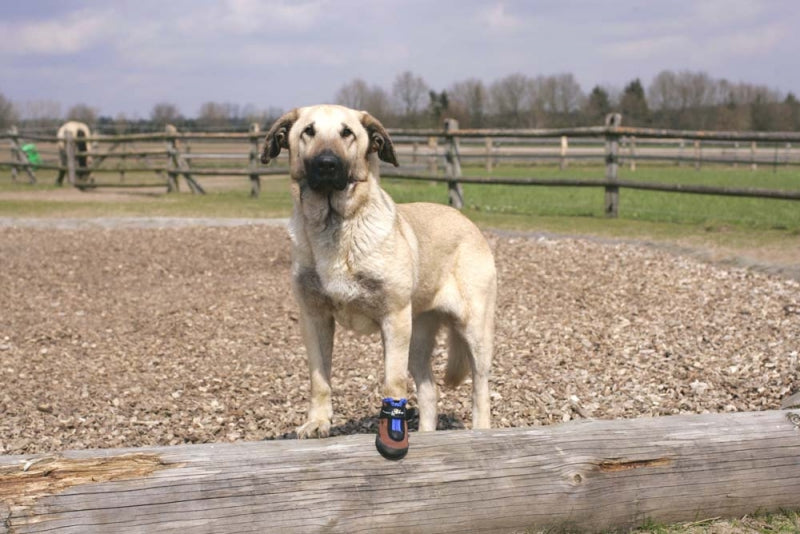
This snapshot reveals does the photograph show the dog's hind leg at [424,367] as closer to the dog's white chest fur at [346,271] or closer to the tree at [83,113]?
the dog's white chest fur at [346,271]

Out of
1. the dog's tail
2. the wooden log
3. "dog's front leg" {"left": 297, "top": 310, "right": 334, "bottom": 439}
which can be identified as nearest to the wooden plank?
the dog's tail

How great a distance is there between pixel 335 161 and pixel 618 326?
4601 millimetres

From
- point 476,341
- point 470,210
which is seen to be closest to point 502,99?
point 470,210

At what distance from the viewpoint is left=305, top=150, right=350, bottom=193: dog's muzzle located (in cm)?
377

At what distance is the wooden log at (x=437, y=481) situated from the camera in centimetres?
304

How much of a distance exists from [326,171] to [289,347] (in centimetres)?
365

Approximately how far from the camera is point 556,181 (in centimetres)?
1639

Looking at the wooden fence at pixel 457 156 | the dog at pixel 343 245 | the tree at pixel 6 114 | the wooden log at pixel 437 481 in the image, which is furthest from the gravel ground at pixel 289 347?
the tree at pixel 6 114

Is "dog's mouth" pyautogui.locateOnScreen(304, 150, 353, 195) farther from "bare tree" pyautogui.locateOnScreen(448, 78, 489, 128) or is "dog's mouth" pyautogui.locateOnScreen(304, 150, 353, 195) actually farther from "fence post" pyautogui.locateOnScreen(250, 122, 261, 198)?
"bare tree" pyautogui.locateOnScreen(448, 78, 489, 128)

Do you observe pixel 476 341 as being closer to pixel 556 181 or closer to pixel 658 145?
pixel 556 181

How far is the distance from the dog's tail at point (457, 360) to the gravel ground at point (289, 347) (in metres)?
0.53

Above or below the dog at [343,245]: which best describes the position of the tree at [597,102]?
above

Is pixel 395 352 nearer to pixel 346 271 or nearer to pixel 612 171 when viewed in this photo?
pixel 346 271

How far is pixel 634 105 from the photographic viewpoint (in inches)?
2482
